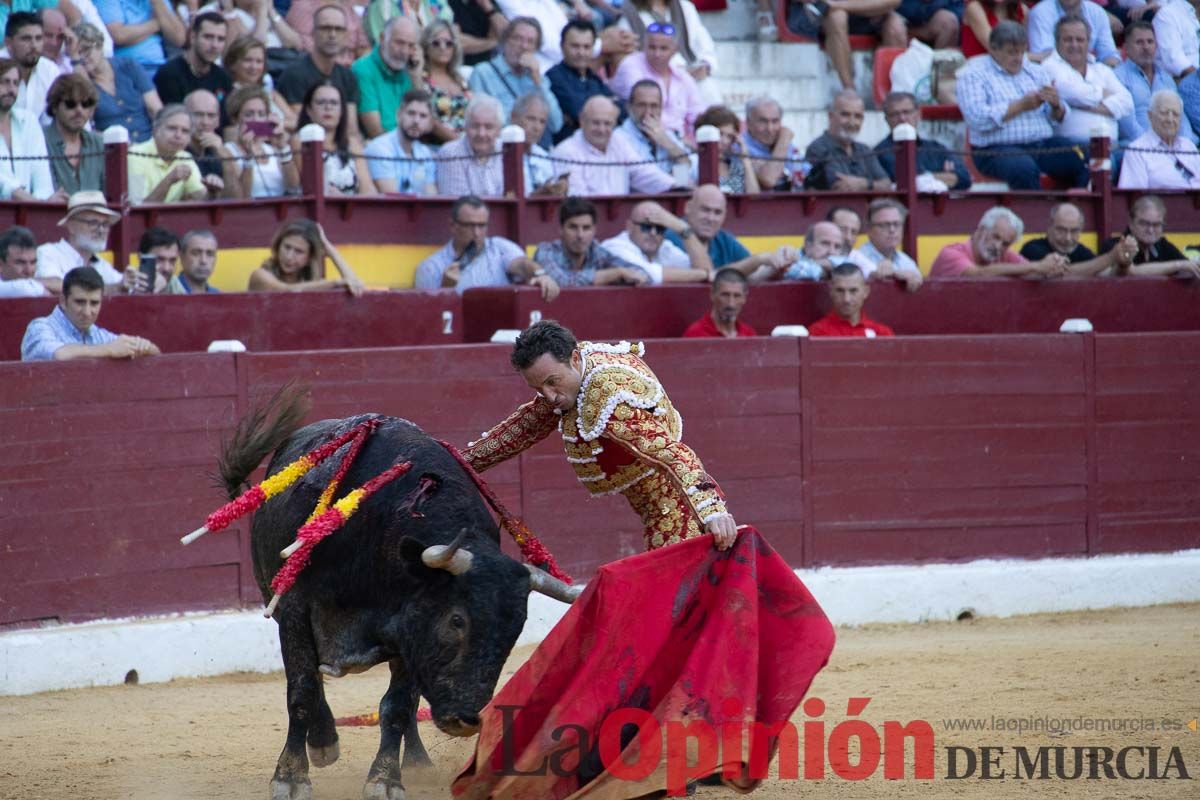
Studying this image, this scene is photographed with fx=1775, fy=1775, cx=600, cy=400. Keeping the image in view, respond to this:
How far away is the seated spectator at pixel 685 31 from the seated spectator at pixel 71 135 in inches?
140

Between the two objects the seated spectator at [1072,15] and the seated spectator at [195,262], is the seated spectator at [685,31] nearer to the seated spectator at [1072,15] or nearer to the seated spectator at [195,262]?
the seated spectator at [1072,15]

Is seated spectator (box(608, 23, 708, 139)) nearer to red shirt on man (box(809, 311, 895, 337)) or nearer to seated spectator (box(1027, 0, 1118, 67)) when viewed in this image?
red shirt on man (box(809, 311, 895, 337))

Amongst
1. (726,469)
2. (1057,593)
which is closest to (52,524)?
(726,469)

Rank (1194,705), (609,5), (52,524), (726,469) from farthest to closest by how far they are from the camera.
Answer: (609,5)
(726,469)
(52,524)
(1194,705)

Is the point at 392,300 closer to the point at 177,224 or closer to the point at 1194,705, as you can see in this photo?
the point at 177,224

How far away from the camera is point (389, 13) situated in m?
9.28

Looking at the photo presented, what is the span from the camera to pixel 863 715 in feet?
17.8

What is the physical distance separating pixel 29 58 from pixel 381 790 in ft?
14.3

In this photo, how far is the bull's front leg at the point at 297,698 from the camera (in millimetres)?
4527

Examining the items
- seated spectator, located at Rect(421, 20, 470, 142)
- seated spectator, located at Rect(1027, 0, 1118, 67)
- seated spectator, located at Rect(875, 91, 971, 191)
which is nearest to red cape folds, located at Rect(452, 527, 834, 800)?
seated spectator, located at Rect(421, 20, 470, 142)

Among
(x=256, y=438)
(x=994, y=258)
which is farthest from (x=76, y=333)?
(x=994, y=258)

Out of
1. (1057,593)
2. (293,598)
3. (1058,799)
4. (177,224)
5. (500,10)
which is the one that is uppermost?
(500,10)

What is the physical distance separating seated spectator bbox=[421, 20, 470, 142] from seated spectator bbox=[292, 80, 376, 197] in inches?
21.4

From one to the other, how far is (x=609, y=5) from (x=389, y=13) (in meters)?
1.52
